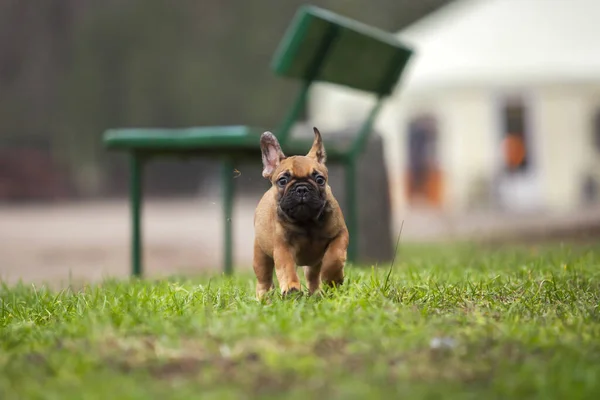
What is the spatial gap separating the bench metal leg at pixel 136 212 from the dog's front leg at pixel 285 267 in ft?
7.33

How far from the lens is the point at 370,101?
52.4 ft

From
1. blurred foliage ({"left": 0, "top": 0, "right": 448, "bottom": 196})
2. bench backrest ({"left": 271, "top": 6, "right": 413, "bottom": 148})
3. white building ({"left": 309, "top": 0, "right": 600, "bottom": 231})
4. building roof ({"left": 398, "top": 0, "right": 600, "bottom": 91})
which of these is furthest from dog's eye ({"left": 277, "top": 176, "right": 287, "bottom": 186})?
blurred foliage ({"left": 0, "top": 0, "right": 448, "bottom": 196})

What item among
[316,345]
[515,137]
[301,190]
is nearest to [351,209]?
[301,190]

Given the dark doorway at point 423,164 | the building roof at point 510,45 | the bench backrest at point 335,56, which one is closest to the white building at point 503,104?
the building roof at point 510,45

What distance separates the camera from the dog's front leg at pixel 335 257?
2693 millimetres

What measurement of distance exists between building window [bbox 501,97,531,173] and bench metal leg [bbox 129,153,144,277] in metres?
12.4

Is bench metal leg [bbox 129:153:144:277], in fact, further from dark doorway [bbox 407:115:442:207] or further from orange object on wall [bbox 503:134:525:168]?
orange object on wall [bbox 503:134:525:168]

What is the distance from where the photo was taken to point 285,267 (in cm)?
269

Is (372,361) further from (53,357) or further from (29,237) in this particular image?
(29,237)

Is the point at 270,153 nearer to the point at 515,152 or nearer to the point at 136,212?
the point at 136,212

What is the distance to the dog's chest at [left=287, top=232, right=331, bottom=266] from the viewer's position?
2.70 m

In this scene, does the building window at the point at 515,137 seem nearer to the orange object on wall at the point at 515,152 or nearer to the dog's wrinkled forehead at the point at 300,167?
the orange object on wall at the point at 515,152

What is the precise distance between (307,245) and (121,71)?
2527 centimetres

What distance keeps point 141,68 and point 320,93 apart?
1093 cm
